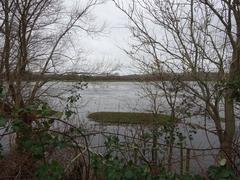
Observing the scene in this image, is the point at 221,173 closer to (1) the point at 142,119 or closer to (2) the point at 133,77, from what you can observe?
(1) the point at 142,119

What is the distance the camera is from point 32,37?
1066cm

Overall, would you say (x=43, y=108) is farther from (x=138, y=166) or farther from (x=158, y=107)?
(x=158, y=107)

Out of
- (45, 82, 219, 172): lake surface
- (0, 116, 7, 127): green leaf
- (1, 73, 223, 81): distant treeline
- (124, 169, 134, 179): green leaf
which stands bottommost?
(45, 82, 219, 172): lake surface

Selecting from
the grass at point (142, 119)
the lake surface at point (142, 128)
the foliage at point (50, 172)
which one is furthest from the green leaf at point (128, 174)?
the grass at point (142, 119)

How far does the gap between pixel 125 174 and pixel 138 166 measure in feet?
0.65

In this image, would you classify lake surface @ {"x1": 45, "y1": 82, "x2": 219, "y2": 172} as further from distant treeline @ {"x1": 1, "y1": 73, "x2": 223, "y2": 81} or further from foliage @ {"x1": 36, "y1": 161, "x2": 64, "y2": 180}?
foliage @ {"x1": 36, "y1": 161, "x2": 64, "y2": 180}

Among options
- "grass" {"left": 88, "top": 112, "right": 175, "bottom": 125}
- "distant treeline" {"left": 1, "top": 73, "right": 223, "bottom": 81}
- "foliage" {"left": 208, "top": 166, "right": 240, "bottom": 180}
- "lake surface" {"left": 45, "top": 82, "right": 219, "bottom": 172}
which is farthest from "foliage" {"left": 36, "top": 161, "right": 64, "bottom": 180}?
"distant treeline" {"left": 1, "top": 73, "right": 223, "bottom": 81}

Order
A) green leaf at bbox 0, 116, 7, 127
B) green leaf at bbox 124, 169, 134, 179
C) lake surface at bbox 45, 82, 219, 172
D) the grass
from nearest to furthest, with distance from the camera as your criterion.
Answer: green leaf at bbox 0, 116, 7, 127 < green leaf at bbox 124, 169, 134, 179 < lake surface at bbox 45, 82, 219, 172 < the grass

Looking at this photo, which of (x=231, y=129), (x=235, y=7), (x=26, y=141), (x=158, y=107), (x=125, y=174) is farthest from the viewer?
(x=158, y=107)

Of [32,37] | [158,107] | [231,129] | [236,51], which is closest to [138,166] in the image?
[236,51]

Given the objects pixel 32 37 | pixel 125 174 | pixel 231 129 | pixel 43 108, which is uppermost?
pixel 32 37

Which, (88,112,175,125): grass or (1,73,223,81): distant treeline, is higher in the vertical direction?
(1,73,223,81): distant treeline

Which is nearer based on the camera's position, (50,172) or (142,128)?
(50,172)

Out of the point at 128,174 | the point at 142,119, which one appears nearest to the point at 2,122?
the point at 128,174
